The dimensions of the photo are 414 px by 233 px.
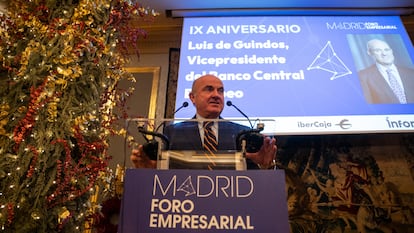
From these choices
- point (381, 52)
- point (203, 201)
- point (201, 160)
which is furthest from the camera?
point (381, 52)

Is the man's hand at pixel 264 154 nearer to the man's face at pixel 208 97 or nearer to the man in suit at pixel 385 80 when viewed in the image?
the man's face at pixel 208 97

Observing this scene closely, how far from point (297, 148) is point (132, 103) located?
1610 millimetres

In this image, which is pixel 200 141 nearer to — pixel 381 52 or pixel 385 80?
pixel 385 80

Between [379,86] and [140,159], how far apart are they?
245 centimetres

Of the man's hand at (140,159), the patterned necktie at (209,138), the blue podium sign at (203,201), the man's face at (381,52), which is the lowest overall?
the blue podium sign at (203,201)

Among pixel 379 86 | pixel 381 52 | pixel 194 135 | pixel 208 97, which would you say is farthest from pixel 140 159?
pixel 381 52

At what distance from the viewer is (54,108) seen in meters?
1.50

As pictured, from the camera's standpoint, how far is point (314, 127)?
8.79ft

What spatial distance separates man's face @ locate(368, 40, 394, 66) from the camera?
3.13 m

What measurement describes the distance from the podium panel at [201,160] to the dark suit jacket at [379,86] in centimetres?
212

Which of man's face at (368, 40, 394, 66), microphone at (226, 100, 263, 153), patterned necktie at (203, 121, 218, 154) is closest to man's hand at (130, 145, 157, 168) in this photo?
patterned necktie at (203, 121, 218, 154)

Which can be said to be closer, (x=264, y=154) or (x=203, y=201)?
(x=203, y=201)

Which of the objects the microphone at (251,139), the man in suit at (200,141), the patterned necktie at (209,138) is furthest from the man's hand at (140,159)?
the microphone at (251,139)

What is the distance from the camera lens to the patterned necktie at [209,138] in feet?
3.87
